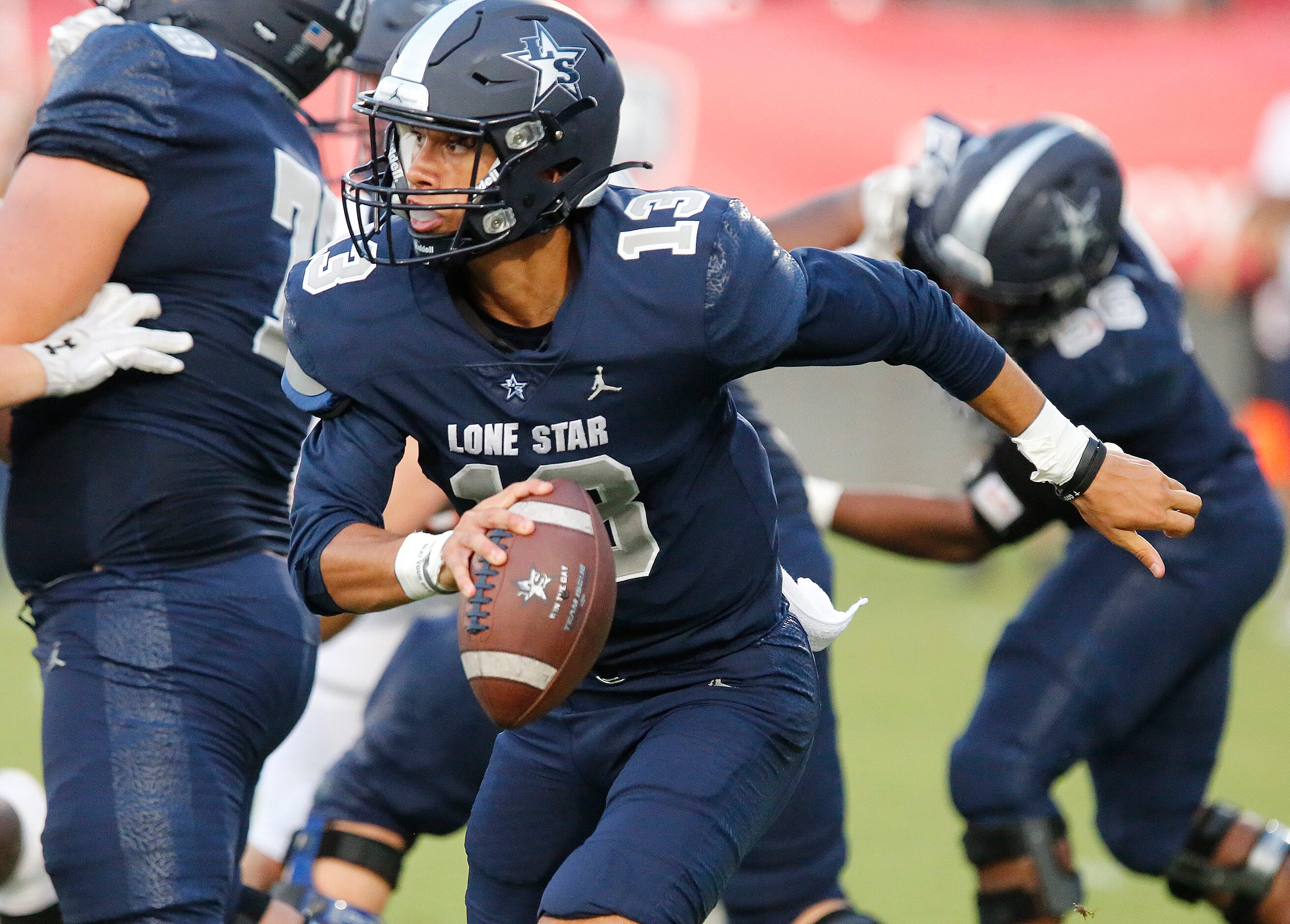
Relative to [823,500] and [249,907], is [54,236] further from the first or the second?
[823,500]

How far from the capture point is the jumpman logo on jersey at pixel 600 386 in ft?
8.50

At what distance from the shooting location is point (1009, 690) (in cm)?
402

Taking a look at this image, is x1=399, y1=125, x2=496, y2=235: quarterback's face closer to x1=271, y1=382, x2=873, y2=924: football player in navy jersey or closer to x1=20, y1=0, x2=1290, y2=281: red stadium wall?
x1=271, y1=382, x2=873, y2=924: football player in navy jersey

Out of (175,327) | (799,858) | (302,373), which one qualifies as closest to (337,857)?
(799,858)

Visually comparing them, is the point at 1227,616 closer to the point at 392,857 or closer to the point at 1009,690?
the point at 1009,690

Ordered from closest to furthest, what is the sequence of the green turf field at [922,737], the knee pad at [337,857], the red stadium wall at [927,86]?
the knee pad at [337,857] → the green turf field at [922,737] → the red stadium wall at [927,86]

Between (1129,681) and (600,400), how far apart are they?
1952 mm

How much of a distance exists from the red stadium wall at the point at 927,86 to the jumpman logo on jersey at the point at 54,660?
7241 mm

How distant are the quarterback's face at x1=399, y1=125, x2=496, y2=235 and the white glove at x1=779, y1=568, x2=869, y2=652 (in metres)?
0.89

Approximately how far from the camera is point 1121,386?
3986 millimetres

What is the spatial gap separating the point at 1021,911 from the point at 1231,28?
7972mm

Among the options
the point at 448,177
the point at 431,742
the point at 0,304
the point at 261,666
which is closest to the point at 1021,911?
the point at 431,742

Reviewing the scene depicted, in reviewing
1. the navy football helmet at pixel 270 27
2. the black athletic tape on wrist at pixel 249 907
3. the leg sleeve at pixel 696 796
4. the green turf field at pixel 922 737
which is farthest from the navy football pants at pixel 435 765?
the navy football helmet at pixel 270 27

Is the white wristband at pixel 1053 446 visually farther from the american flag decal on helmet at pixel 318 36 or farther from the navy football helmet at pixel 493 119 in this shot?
the american flag decal on helmet at pixel 318 36
